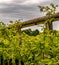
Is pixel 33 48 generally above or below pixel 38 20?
below

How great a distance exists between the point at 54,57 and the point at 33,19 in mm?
1480

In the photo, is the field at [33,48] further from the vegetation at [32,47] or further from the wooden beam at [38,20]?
the wooden beam at [38,20]

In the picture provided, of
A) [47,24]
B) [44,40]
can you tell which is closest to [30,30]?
[47,24]

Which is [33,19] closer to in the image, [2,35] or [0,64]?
[2,35]

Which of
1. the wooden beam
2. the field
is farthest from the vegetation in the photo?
the wooden beam

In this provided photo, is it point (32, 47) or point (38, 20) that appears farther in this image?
point (38, 20)

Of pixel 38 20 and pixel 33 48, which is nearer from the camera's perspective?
pixel 33 48

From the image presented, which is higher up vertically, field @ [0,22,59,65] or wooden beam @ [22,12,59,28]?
wooden beam @ [22,12,59,28]

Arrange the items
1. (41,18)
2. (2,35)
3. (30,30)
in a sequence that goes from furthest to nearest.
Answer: (2,35)
(30,30)
(41,18)

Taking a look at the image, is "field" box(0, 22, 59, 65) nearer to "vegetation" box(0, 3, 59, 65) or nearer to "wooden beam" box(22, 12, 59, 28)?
"vegetation" box(0, 3, 59, 65)

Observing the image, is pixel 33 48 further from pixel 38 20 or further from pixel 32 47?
pixel 38 20

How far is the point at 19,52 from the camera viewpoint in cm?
525

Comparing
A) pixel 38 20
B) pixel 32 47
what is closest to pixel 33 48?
pixel 32 47

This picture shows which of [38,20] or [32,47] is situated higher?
[38,20]
